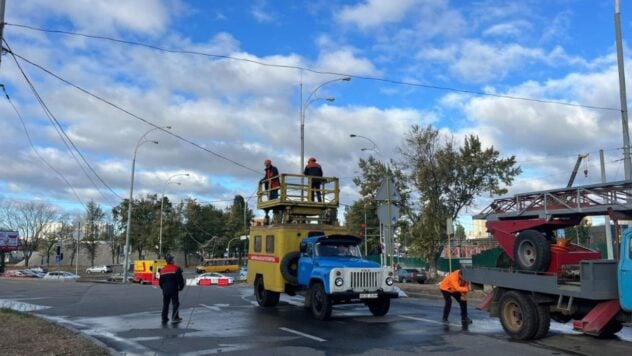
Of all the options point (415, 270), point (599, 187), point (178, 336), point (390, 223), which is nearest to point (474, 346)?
point (599, 187)

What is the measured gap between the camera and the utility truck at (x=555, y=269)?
868 centimetres

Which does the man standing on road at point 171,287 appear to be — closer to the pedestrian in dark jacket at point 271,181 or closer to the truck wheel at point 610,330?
the pedestrian in dark jacket at point 271,181

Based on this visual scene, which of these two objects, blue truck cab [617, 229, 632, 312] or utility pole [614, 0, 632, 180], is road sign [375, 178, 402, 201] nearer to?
utility pole [614, 0, 632, 180]

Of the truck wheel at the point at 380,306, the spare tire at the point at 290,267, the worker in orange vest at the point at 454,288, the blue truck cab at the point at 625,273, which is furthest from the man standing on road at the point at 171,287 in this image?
the blue truck cab at the point at 625,273

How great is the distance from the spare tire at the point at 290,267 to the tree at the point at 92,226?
3615 inches

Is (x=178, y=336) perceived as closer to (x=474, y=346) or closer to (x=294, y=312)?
(x=294, y=312)

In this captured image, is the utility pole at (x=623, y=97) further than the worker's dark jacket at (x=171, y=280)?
Yes

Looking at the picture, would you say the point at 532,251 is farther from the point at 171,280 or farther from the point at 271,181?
the point at 271,181

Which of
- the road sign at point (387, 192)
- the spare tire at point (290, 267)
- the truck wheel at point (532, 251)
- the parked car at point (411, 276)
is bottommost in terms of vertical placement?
the parked car at point (411, 276)

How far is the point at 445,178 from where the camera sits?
33.3 metres

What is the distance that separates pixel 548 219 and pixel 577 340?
226 cm

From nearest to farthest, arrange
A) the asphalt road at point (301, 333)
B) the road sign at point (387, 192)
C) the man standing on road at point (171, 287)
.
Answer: the asphalt road at point (301, 333) < the man standing on road at point (171, 287) < the road sign at point (387, 192)

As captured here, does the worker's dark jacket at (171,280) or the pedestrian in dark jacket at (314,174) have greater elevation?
the pedestrian in dark jacket at (314,174)

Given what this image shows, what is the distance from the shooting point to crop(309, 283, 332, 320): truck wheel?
41.5 feet
